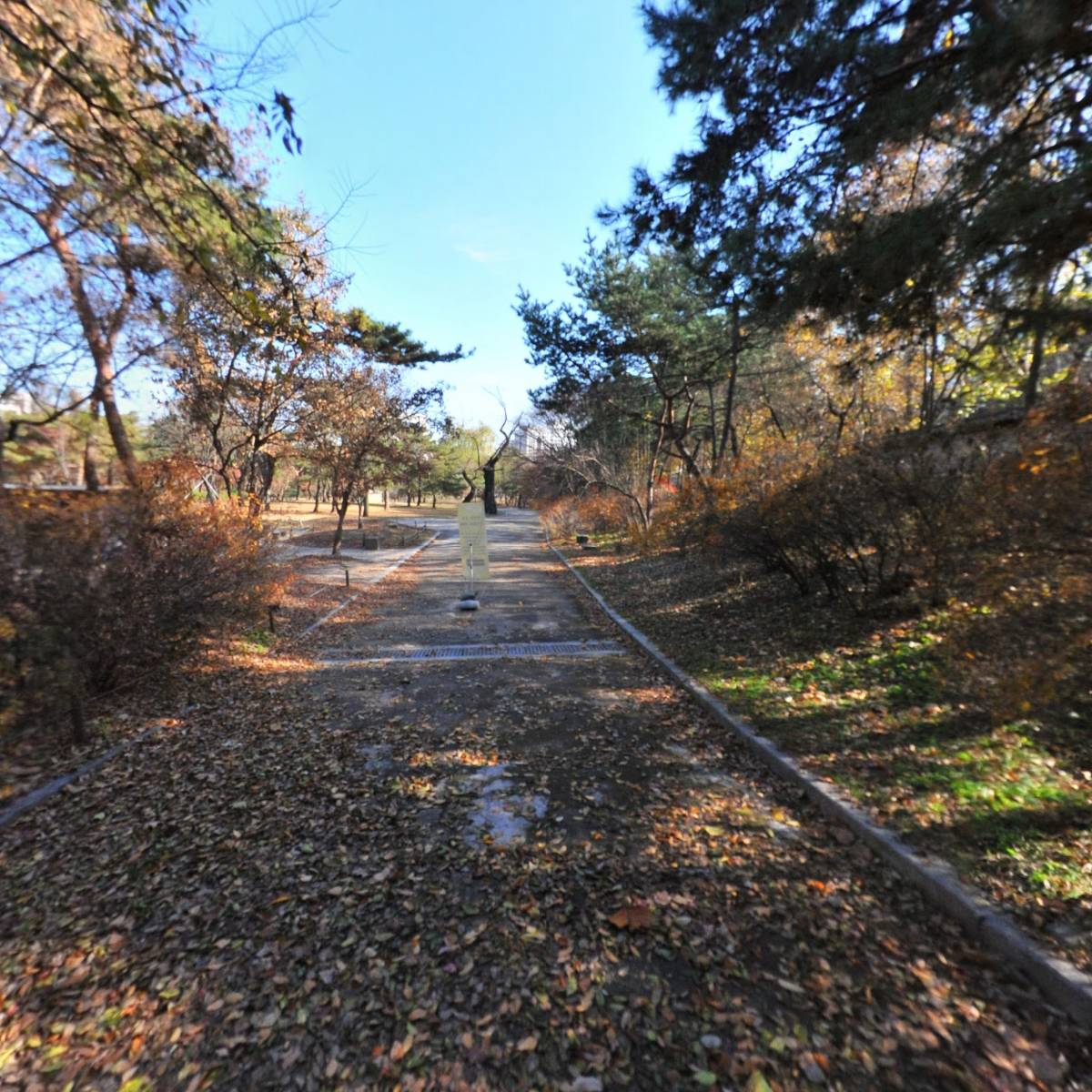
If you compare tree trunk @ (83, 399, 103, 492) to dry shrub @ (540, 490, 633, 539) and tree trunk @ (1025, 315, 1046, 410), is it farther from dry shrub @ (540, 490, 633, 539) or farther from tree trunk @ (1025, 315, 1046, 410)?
dry shrub @ (540, 490, 633, 539)

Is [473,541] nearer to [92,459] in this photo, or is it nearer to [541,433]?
[92,459]

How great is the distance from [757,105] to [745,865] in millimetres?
6202

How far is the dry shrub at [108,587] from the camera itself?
4.30 metres

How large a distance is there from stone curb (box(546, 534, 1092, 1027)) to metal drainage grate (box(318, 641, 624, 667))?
11.9 ft

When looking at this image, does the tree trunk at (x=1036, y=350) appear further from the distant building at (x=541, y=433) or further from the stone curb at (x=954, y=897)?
the distant building at (x=541, y=433)

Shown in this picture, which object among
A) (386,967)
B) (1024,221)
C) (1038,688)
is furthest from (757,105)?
(386,967)

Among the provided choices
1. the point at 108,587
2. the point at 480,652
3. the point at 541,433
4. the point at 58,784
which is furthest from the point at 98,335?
the point at 541,433

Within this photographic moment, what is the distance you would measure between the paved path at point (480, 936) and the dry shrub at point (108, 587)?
0.97 meters

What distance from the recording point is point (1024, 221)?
393 centimetres

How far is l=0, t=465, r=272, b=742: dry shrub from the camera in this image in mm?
4301

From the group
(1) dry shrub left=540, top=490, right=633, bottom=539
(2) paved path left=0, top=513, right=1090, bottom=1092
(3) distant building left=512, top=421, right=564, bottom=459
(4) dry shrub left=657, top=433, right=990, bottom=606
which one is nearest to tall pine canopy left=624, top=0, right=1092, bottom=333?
(4) dry shrub left=657, top=433, right=990, bottom=606

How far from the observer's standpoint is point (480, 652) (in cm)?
849

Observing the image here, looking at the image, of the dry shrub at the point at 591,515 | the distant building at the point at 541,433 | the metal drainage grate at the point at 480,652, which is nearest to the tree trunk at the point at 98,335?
the metal drainage grate at the point at 480,652

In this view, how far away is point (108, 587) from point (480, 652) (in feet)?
14.8
